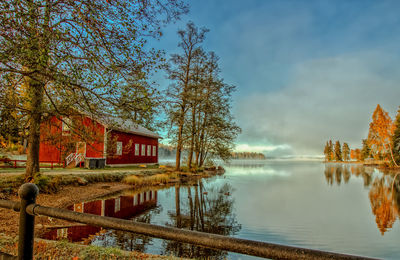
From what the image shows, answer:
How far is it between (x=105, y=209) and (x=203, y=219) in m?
3.80

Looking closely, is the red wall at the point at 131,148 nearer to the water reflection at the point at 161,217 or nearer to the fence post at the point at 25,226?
the water reflection at the point at 161,217

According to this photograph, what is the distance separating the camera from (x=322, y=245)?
7.22m

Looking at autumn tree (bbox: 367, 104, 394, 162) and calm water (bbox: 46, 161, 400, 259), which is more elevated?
autumn tree (bbox: 367, 104, 394, 162)

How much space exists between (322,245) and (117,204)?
7847mm

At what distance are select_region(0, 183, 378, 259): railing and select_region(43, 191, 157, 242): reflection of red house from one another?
4.52 meters

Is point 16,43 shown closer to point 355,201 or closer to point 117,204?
point 117,204

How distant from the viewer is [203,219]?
30.0 feet

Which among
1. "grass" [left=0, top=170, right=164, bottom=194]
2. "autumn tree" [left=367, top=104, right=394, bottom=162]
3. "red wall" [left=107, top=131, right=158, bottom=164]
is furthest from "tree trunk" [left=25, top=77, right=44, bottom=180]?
"autumn tree" [left=367, top=104, right=394, bottom=162]

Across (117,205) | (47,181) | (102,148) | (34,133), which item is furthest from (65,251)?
(102,148)

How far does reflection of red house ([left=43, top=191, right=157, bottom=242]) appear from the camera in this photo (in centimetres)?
620

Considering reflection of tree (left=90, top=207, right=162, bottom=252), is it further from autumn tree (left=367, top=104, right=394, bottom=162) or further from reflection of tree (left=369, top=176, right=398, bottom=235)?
autumn tree (left=367, top=104, right=394, bottom=162)

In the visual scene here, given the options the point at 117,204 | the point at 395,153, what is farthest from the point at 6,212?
the point at 395,153

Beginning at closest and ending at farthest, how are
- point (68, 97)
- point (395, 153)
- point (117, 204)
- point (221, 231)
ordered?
1. point (68, 97)
2. point (221, 231)
3. point (117, 204)
4. point (395, 153)

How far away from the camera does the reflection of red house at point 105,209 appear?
6.20m
